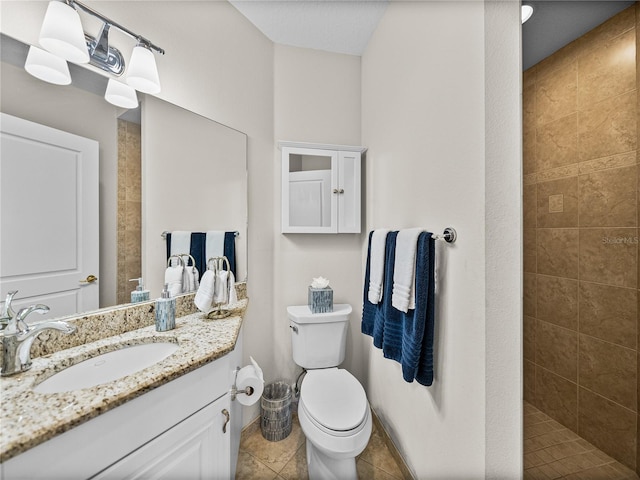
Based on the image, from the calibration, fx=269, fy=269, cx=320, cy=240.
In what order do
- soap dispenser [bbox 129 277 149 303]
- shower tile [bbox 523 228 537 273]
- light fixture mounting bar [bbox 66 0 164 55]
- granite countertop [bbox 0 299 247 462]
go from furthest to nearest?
shower tile [bbox 523 228 537 273], soap dispenser [bbox 129 277 149 303], light fixture mounting bar [bbox 66 0 164 55], granite countertop [bbox 0 299 247 462]

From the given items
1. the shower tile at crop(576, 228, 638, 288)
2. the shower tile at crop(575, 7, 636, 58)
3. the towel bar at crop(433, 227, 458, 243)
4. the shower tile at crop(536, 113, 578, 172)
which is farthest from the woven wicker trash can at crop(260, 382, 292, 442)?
the shower tile at crop(575, 7, 636, 58)

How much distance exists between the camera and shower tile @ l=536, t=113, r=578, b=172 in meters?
Answer: 1.55

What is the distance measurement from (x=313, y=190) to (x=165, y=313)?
1.09 m

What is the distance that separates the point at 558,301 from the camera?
1639mm

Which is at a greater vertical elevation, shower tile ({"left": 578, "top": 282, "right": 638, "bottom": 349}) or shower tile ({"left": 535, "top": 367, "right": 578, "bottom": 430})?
shower tile ({"left": 578, "top": 282, "right": 638, "bottom": 349})

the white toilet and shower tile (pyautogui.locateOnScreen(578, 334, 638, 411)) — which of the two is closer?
the white toilet

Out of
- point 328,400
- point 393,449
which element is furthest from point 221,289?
point 393,449

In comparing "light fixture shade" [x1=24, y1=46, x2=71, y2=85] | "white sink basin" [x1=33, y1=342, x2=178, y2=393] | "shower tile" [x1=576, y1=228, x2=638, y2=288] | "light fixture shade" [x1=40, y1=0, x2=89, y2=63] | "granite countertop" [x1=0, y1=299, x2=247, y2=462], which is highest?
"light fixture shade" [x1=40, y1=0, x2=89, y2=63]

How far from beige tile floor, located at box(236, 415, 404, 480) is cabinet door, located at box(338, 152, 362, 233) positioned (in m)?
1.28

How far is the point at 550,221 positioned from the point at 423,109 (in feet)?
3.91

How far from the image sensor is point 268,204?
1.78 meters

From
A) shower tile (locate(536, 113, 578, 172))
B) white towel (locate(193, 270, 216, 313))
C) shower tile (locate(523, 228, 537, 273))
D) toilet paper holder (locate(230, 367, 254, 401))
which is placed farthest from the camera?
shower tile (locate(523, 228, 537, 273))

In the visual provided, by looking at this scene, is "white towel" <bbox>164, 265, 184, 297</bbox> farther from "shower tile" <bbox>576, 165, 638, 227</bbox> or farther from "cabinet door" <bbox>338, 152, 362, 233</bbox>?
"shower tile" <bbox>576, 165, 638, 227</bbox>

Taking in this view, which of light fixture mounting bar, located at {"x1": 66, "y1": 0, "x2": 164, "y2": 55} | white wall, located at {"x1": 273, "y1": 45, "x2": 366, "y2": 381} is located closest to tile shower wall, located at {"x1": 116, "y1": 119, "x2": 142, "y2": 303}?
light fixture mounting bar, located at {"x1": 66, "y1": 0, "x2": 164, "y2": 55}
